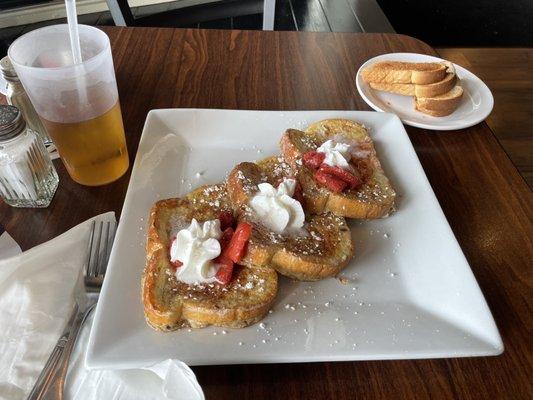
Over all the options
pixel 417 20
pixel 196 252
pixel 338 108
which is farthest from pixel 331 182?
pixel 417 20

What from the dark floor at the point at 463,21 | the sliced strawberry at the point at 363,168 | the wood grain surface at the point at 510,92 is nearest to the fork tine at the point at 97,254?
the sliced strawberry at the point at 363,168

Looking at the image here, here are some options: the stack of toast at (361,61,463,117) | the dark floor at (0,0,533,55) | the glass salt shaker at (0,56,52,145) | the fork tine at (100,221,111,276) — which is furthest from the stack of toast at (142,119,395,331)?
the dark floor at (0,0,533,55)

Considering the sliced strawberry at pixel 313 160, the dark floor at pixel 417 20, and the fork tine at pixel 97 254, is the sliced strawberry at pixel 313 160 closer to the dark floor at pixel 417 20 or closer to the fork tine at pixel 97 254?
the fork tine at pixel 97 254

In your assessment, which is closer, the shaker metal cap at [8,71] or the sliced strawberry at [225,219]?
the sliced strawberry at [225,219]

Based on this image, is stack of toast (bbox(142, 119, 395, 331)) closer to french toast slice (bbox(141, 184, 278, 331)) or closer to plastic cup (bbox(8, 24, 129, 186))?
french toast slice (bbox(141, 184, 278, 331))

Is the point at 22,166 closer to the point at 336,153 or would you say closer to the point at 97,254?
the point at 97,254
